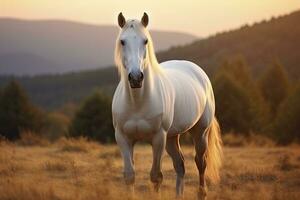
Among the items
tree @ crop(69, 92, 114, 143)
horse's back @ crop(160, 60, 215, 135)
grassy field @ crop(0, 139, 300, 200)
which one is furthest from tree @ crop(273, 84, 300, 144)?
horse's back @ crop(160, 60, 215, 135)

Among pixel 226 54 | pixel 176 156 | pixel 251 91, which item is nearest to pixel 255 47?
pixel 226 54

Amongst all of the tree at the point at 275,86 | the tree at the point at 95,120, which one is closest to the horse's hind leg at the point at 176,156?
the tree at the point at 95,120

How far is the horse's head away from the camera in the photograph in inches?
233

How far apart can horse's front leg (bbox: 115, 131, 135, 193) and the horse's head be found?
2.52ft

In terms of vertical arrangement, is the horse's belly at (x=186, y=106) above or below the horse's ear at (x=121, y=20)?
below

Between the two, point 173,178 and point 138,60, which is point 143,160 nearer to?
point 173,178

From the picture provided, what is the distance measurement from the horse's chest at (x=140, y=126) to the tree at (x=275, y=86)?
965 inches

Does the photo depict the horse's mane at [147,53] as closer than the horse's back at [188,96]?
Yes

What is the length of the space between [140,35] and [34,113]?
79.4 feet

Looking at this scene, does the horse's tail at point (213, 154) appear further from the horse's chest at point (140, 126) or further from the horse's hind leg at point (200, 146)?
the horse's chest at point (140, 126)

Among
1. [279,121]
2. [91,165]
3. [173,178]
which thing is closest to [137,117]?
[173,178]

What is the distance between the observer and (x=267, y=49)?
73.8 meters

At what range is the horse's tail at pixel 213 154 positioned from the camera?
855 centimetres

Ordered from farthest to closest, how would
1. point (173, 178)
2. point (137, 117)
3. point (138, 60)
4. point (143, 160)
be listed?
point (143, 160) < point (173, 178) < point (137, 117) < point (138, 60)
